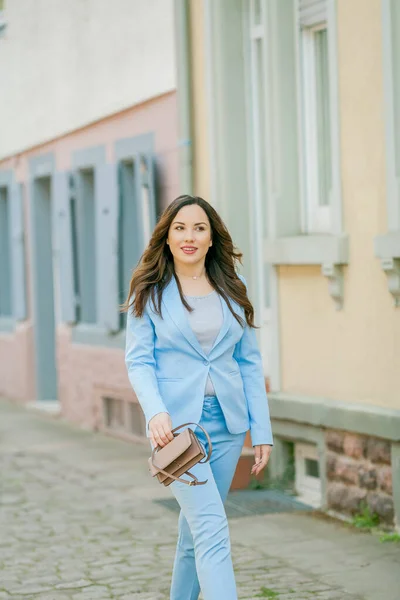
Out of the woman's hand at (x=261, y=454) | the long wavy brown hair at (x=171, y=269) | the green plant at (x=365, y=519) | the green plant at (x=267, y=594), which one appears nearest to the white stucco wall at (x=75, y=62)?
the green plant at (x=365, y=519)

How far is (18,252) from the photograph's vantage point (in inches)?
614

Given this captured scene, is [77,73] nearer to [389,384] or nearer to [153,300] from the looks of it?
[389,384]

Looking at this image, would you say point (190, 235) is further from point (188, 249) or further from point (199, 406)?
point (199, 406)

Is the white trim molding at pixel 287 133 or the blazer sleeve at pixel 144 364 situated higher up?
the white trim molding at pixel 287 133

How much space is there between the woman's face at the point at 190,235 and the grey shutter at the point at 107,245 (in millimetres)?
6957

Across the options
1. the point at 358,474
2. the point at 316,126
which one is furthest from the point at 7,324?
the point at 358,474

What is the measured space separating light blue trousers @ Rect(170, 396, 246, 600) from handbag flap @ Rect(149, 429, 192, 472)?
0.58 ft

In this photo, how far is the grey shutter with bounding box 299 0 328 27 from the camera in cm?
855

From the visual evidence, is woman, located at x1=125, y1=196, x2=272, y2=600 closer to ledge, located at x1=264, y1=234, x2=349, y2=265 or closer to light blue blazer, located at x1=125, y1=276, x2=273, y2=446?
light blue blazer, located at x1=125, y1=276, x2=273, y2=446

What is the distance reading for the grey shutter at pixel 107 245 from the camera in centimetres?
1219

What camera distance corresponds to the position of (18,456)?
1125cm

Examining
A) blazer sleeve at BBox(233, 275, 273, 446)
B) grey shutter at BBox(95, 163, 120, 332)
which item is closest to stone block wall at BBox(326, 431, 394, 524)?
blazer sleeve at BBox(233, 275, 273, 446)

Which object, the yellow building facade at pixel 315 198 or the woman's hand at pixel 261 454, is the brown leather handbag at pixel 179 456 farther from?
the yellow building facade at pixel 315 198

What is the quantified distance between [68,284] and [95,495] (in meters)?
4.78
